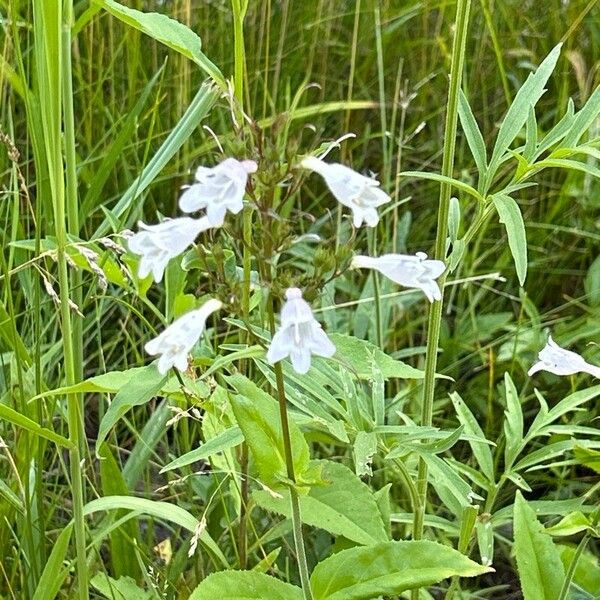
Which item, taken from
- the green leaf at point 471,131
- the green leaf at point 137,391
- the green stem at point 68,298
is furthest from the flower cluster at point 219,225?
the green leaf at point 471,131

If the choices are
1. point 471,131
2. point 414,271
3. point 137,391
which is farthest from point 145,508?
point 471,131

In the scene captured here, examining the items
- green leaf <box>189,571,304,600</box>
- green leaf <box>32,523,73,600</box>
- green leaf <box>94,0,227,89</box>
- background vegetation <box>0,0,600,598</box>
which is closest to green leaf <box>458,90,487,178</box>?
background vegetation <box>0,0,600,598</box>

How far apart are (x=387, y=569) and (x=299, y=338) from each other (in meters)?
0.33

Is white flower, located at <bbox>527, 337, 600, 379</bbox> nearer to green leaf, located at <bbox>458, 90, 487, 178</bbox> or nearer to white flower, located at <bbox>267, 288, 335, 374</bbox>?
green leaf, located at <bbox>458, 90, 487, 178</bbox>

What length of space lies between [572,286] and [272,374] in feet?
4.47

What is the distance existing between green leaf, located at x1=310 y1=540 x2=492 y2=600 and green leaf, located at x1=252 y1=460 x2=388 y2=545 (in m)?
0.06

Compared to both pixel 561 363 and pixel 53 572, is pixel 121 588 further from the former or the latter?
pixel 561 363

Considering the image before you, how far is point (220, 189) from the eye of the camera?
752 millimetres

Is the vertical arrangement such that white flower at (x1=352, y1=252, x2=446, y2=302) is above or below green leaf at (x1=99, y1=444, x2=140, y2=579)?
above

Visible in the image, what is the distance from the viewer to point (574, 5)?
2.47 metres

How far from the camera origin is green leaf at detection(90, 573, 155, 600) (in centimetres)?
122

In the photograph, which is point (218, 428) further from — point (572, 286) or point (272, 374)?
point (572, 286)

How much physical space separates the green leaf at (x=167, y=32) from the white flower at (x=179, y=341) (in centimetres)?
28

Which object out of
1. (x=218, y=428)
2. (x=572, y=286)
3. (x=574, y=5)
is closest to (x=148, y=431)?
(x=218, y=428)
